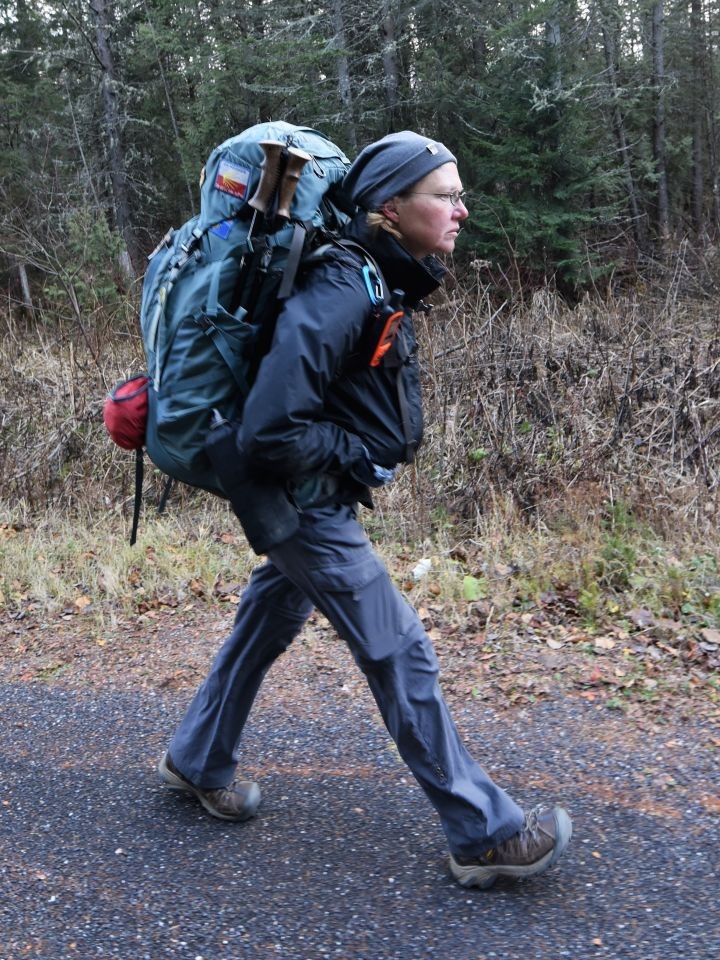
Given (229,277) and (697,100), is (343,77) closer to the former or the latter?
(697,100)

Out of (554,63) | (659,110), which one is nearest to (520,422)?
(554,63)

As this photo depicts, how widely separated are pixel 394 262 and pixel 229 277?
47 cm

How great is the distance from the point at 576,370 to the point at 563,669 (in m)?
3.87

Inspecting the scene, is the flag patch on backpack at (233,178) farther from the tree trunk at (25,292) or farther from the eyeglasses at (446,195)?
the tree trunk at (25,292)

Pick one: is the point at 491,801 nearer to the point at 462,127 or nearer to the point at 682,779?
the point at 682,779

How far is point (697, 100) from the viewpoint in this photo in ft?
76.4

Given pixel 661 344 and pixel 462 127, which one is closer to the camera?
pixel 661 344

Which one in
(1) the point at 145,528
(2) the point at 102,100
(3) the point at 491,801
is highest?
(2) the point at 102,100

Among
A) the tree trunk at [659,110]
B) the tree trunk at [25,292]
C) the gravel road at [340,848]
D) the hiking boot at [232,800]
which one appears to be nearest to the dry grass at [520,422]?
the tree trunk at [25,292]

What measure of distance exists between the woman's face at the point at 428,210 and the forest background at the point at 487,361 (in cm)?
237

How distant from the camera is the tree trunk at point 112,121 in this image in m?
21.4

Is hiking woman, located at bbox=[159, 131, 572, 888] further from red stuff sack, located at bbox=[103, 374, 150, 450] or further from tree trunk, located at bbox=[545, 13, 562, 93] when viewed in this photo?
tree trunk, located at bbox=[545, 13, 562, 93]

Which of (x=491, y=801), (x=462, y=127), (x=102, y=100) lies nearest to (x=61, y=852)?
(x=491, y=801)

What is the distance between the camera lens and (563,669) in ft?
13.9
